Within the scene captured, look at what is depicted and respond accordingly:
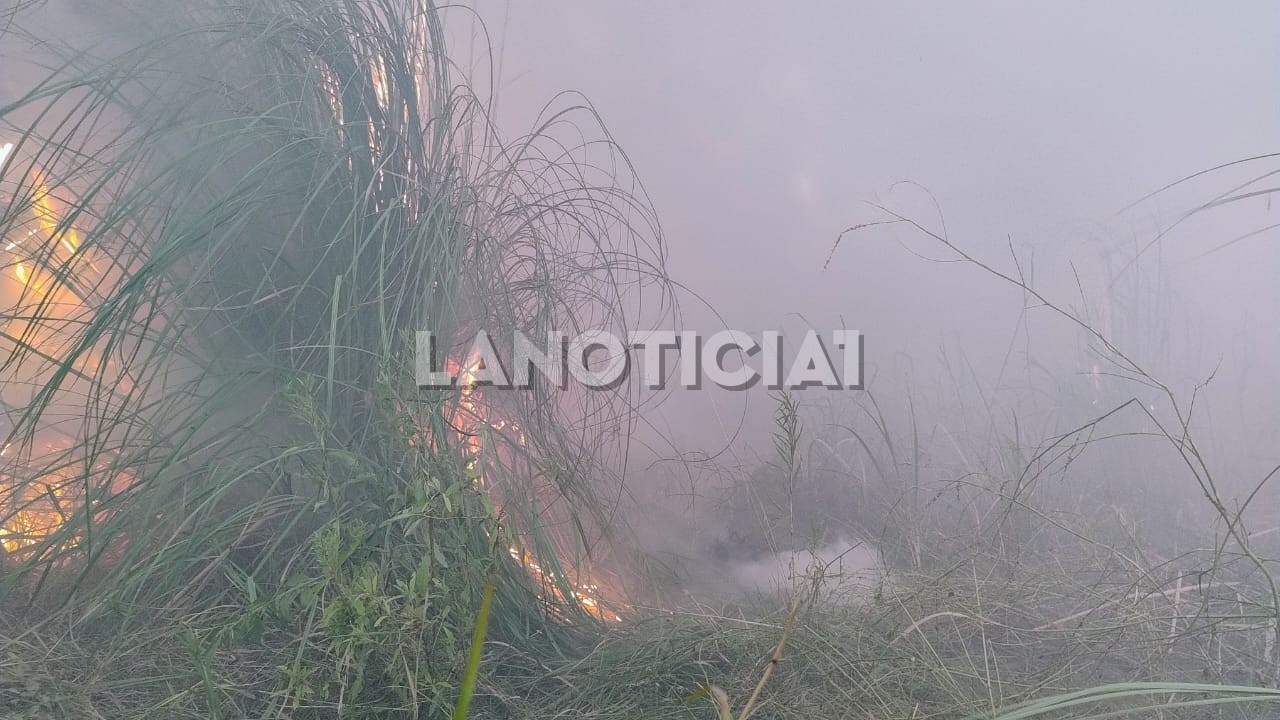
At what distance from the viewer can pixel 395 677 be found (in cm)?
88

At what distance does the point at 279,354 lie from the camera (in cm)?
126

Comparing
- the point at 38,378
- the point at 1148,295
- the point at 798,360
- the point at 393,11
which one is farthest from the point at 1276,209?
the point at 38,378

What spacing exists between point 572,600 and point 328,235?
65cm

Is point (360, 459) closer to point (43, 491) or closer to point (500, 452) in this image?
point (500, 452)

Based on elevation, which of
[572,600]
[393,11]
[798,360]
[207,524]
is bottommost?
[572,600]

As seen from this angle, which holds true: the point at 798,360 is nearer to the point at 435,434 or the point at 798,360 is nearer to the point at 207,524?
the point at 435,434

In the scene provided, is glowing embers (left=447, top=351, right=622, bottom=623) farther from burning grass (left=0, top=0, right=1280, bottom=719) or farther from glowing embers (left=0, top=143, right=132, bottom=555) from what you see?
glowing embers (left=0, top=143, right=132, bottom=555)

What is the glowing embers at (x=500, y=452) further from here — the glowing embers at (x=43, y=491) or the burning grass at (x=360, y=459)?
the glowing embers at (x=43, y=491)

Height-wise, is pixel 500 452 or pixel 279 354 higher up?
pixel 279 354

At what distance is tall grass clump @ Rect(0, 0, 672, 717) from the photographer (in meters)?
0.97

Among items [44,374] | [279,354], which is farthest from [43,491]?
[279,354]

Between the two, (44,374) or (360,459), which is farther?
(44,374)

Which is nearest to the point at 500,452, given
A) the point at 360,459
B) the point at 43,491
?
the point at 360,459

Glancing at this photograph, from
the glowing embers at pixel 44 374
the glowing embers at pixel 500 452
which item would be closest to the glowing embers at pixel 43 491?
the glowing embers at pixel 44 374
